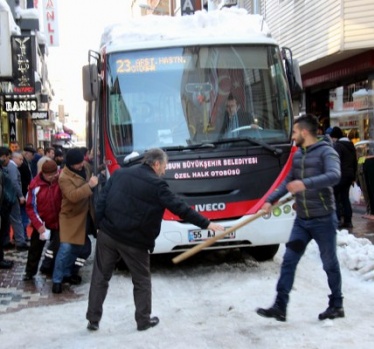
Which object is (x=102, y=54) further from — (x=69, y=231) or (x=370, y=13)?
(x=370, y=13)

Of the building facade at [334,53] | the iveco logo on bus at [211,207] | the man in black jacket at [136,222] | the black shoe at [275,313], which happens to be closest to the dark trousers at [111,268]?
the man in black jacket at [136,222]

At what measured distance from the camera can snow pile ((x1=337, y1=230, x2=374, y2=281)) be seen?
737 centimetres

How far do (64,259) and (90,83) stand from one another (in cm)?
228

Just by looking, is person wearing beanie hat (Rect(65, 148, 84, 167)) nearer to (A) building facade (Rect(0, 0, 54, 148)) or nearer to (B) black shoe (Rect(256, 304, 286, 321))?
(B) black shoe (Rect(256, 304, 286, 321))

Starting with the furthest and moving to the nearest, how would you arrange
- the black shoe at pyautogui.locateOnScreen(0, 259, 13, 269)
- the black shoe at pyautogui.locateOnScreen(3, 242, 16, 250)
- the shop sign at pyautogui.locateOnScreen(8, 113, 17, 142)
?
the shop sign at pyautogui.locateOnScreen(8, 113, 17, 142)
the black shoe at pyautogui.locateOnScreen(3, 242, 16, 250)
the black shoe at pyautogui.locateOnScreen(0, 259, 13, 269)

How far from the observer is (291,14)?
58.3 feet

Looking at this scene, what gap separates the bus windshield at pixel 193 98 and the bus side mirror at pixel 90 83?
0.19 metres

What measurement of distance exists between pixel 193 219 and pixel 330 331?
1.55 meters

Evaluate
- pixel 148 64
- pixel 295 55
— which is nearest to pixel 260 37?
pixel 148 64

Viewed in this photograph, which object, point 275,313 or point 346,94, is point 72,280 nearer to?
point 275,313

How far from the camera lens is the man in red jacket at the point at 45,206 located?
7.62 meters

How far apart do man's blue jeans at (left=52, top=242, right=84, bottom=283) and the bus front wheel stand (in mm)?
2594

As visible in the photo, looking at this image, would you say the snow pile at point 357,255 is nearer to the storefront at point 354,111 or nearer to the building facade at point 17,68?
the storefront at point 354,111

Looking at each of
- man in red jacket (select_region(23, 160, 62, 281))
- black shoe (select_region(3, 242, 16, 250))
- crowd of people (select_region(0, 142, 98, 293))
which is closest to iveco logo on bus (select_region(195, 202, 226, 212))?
crowd of people (select_region(0, 142, 98, 293))
